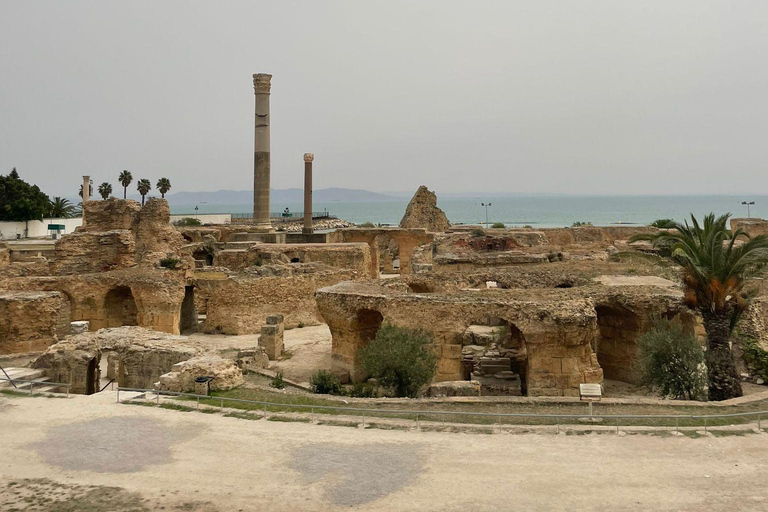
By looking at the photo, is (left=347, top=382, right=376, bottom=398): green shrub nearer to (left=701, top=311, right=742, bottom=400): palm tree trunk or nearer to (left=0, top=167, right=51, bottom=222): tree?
(left=701, top=311, right=742, bottom=400): palm tree trunk

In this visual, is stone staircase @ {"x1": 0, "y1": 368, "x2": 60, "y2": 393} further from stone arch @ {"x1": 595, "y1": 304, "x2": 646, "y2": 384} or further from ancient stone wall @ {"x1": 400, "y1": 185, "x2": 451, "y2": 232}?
ancient stone wall @ {"x1": 400, "y1": 185, "x2": 451, "y2": 232}

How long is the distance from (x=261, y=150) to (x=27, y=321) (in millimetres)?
19895

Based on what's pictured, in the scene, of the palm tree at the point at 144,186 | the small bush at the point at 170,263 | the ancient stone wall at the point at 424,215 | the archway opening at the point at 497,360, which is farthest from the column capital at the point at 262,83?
the palm tree at the point at 144,186

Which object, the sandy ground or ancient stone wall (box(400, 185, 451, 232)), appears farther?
ancient stone wall (box(400, 185, 451, 232))

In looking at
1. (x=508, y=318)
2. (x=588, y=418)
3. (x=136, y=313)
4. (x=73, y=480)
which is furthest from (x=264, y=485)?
(x=136, y=313)

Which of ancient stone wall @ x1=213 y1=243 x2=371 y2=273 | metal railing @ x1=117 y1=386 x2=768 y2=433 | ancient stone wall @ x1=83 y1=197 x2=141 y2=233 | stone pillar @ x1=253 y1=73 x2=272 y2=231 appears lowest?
metal railing @ x1=117 y1=386 x2=768 y2=433

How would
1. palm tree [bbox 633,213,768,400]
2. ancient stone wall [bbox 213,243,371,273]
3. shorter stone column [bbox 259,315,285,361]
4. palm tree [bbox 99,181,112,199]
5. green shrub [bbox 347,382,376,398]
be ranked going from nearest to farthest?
palm tree [bbox 633,213,768,400] < green shrub [bbox 347,382,376,398] < shorter stone column [bbox 259,315,285,361] < ancient stone wall [bbox 213,243,371,273] < palm tree [bbox 99,181,112,199]

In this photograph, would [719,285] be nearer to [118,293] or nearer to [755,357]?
[755,357]

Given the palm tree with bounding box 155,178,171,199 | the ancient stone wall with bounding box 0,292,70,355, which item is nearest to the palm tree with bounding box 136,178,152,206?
the palm tree with bounding box 155,178,171,199

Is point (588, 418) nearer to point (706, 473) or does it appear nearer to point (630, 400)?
point (630, 400)

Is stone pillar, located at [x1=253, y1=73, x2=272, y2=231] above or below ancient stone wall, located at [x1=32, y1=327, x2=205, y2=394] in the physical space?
above

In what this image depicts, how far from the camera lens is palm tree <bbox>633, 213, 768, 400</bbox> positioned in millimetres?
13281

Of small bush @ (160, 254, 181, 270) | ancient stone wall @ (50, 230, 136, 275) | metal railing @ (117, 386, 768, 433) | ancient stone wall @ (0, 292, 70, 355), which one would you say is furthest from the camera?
ancient stone wall @ (50, 230, 136, 275)

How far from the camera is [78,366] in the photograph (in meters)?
15.0
